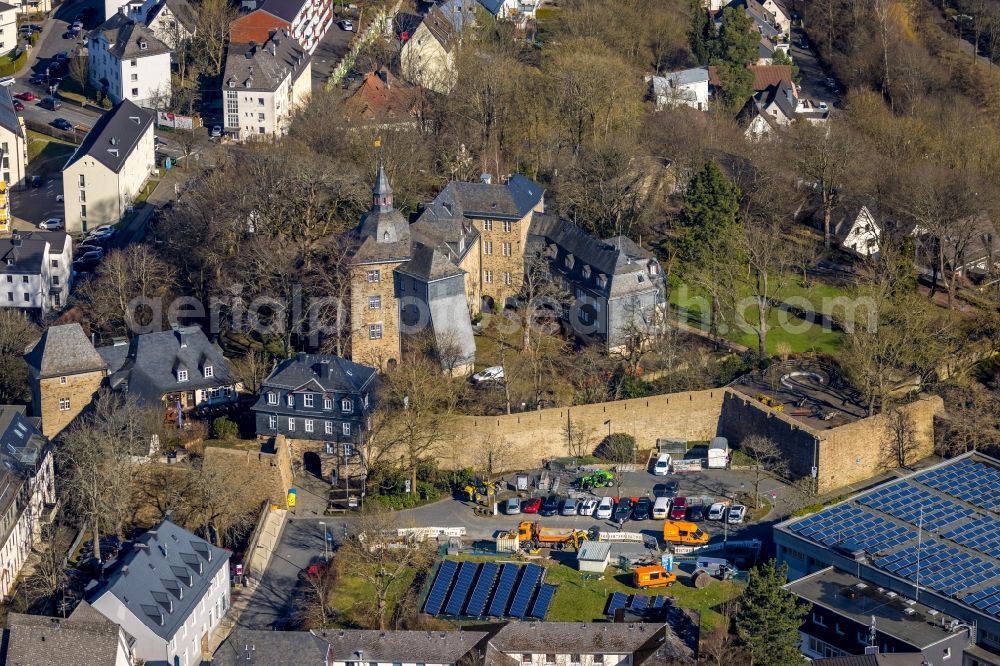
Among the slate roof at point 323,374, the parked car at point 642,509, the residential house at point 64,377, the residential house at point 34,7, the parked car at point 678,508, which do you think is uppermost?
the residential house at point 34,7

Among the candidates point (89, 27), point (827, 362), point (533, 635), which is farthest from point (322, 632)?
point (89, 27)

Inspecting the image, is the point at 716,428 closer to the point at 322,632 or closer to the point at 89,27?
the point at 322,632

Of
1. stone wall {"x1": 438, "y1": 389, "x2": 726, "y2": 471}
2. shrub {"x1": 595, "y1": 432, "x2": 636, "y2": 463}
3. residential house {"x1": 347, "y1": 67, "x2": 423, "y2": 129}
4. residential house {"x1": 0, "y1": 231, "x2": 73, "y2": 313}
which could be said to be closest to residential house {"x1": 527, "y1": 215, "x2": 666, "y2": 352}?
stone wall {"x1": 438, "y1": 389, "x2": 726, "y2": 471}

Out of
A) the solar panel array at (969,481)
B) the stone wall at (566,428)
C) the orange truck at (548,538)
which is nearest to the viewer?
the orange truck at (548,538)

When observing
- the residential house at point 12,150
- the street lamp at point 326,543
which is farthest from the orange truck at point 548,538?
the residential house at point 12,150

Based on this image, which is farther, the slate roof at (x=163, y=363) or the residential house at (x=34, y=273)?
the residential house at (x=34, y=273)

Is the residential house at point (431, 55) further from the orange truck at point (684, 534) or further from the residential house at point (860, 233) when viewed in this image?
the orange truck at point (684, 534)
